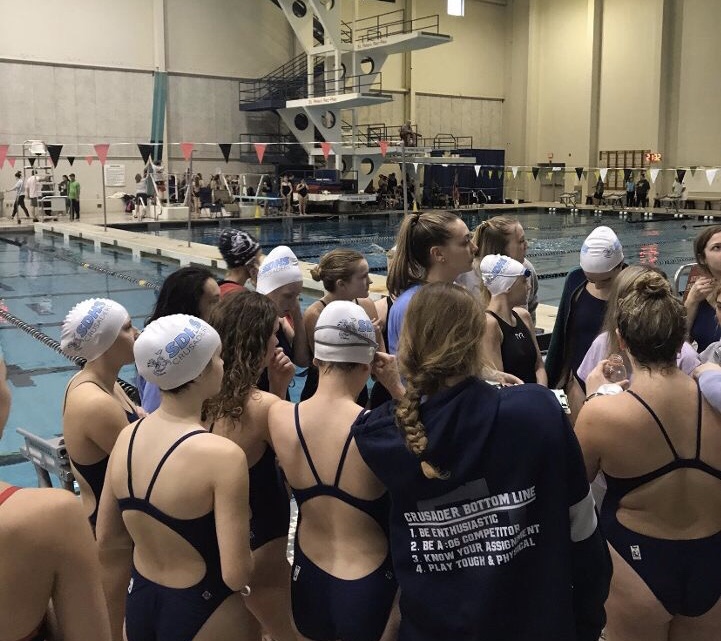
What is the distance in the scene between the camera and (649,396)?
6.38ft

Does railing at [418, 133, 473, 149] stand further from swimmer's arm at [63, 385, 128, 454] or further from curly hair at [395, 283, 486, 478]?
curly hair at [395, 283, 486, 478]

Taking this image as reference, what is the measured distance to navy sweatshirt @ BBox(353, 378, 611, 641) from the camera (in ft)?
5.12

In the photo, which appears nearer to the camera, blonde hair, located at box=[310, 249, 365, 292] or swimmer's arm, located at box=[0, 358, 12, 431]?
swimmer's arm, located at box=[0, 358, 12, 431]

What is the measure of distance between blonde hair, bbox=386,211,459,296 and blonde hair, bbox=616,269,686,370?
1379 millimetres

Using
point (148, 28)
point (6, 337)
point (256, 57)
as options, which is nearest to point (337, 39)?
point (256, 57)

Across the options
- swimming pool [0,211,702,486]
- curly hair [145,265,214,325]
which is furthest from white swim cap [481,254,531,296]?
swimming pool [0,211,702,486]

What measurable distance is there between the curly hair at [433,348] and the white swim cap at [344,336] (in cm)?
29

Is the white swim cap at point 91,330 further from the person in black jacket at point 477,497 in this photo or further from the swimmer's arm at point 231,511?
the person in black jacket at point 477,497

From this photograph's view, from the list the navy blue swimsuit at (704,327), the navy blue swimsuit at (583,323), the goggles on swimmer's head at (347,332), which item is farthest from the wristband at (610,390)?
the navy blue swimsuit at (704,327)

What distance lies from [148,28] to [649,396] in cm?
2861

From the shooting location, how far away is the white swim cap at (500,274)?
3404 mm

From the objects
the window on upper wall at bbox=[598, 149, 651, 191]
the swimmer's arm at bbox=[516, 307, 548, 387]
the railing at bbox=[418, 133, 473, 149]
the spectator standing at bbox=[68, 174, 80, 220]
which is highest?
the railing at bbox=[418, 133, 473, 149]

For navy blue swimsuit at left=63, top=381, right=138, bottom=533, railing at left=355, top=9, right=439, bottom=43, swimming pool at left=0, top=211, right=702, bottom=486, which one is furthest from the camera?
railing at left=355, top=9, right=439, bottom=43

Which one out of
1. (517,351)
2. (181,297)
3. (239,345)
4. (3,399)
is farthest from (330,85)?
(3,399)
